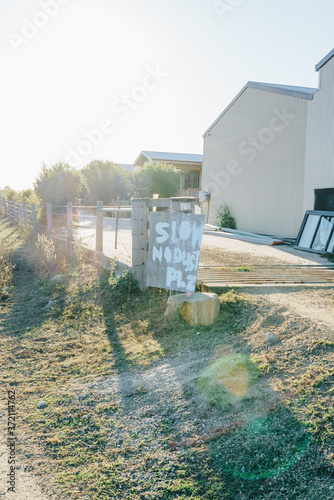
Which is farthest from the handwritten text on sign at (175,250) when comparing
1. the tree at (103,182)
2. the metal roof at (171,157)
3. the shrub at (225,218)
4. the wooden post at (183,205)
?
the tree at (103,182)

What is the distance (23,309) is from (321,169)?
9693 mm

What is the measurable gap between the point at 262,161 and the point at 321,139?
4.55 m

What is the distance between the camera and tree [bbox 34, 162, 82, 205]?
67.6 ft

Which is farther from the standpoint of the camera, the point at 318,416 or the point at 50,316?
the point at 50,316

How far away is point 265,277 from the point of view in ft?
23.0

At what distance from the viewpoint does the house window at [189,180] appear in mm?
35469

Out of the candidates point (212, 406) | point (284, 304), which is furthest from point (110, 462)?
point (284, 304)

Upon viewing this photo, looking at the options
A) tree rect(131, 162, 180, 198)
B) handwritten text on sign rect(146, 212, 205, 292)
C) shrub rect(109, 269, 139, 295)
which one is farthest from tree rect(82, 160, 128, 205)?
handwritten text on sign rect(146, 212, 205, 292)

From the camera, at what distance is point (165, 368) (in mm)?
4660

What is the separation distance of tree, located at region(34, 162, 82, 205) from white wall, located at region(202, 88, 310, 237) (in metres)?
7.54

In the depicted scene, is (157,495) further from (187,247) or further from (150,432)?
(187,247)

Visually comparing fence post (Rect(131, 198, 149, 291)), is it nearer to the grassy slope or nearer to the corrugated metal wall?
the grassy slope

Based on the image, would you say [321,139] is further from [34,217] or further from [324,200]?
[34,217]

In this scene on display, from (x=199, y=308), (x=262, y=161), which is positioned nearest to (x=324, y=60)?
(x=262, y=161)
